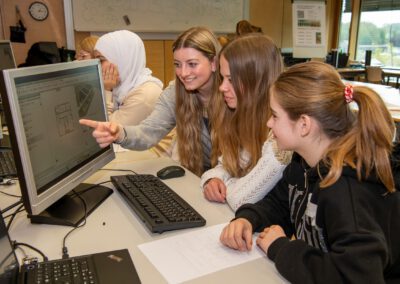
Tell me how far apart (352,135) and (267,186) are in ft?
1.25

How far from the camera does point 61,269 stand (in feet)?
2.71

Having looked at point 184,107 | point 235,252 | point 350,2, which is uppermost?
point 350,2

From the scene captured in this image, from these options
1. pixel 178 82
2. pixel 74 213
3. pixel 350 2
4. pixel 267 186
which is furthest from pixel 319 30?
pixel 74 213

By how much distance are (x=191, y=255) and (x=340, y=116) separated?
0.51 meters

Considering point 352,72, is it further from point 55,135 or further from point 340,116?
point 55,135

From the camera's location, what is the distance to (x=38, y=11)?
4.04 m

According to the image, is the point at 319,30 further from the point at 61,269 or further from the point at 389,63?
the point at 61,269

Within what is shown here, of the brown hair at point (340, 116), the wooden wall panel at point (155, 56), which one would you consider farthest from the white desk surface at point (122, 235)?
the wooden wall panel at point (155, 56)

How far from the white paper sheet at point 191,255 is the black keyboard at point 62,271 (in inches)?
5.8

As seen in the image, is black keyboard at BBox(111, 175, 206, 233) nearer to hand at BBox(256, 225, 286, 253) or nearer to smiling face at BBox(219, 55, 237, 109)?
hand at BBox(256, 225, 286, 253)

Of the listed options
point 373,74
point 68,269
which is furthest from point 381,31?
point 68,269

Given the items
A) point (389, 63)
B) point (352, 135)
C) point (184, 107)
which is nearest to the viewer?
point (352, 135)

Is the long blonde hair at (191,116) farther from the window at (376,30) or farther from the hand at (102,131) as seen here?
the window at (376,30)

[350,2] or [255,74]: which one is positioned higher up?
[350,2]
